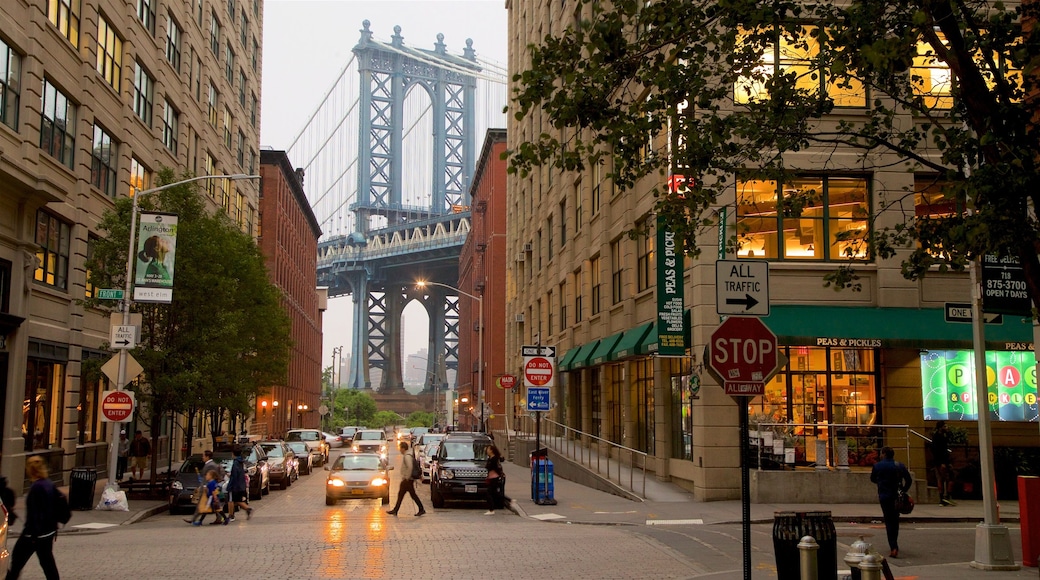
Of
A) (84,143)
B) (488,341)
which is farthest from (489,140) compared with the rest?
(84,143)

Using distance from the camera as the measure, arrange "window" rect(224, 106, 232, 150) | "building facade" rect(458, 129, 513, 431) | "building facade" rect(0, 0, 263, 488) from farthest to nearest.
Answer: "building facade" rect(458, 129, 513, 431)
"window" rect(224, 106, 232, 150)
"building facade" rect(0, 0, 263, 488)

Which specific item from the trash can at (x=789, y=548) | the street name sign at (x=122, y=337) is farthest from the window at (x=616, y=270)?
the trash can at (x=789, y=548)

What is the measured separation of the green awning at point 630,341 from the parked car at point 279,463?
11411 millimetres

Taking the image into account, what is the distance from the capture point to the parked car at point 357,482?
85.1 ft

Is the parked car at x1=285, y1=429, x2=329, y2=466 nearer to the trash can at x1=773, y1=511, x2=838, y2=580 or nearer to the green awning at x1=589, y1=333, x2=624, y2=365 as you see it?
the green awning at x1=589, y1=333, x2=624, y2=365

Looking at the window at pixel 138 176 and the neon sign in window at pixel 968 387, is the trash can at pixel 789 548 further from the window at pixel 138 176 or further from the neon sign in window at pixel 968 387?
the window at pixel 138 176

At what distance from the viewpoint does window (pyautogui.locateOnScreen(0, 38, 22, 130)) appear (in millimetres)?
24922

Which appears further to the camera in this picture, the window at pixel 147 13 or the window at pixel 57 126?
the window at pixel 147 13

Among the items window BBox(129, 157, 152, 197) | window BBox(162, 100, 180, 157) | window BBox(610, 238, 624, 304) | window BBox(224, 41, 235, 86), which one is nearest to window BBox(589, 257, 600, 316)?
window BBox(610, 238, 624, 304)

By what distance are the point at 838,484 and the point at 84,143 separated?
2382 centimetres

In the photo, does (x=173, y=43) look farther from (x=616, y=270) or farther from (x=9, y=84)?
(x=616, y=270)

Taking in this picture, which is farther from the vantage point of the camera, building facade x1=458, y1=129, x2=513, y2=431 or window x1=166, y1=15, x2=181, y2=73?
building facade x1=458, y1=129, x2=513, y2=431

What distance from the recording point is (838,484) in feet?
72.8

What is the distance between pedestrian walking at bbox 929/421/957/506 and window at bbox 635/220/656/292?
354 inches
